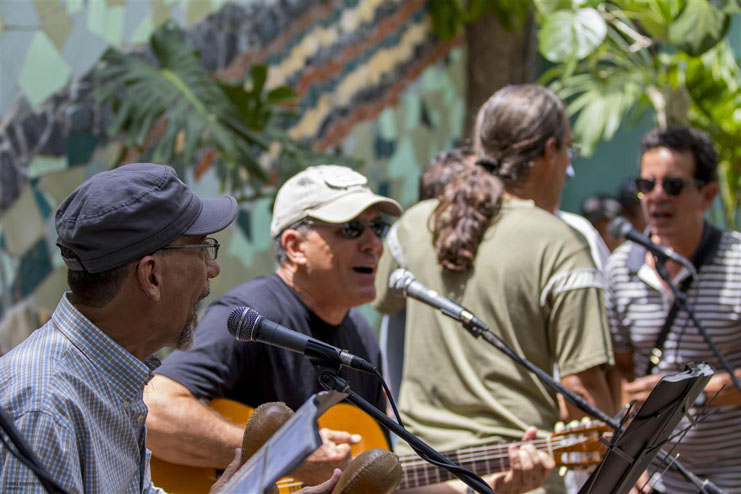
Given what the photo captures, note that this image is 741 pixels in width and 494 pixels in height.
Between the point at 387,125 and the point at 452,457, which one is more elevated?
the point at 452,457

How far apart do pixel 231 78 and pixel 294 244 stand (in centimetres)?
313

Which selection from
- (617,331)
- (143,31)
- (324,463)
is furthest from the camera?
(143,31)

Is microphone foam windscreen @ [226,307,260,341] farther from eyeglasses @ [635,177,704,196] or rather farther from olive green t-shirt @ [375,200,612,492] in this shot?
eyeglasses @ [635,177,704,196]

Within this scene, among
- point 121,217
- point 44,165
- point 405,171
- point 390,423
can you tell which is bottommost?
point 405,171

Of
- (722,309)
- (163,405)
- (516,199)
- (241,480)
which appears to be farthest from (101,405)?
(722,309)

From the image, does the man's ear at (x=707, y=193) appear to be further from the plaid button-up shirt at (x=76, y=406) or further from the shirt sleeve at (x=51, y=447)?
the shirt sleeve at (x=51, y=447)

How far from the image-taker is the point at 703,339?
3.68 meters

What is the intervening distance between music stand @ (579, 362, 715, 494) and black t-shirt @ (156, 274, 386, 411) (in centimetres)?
108

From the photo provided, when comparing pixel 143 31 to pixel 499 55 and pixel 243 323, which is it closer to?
pixel 499 55

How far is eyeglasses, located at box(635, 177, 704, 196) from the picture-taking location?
12.9ft

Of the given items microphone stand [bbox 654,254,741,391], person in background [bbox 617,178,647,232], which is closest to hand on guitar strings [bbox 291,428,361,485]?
microphone stand [bbox 654,254,741,391]

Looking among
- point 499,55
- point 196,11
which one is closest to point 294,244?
point 196,11

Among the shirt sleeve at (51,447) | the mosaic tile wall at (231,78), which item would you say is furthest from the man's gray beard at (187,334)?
the mosaic tile wall at (231,78)

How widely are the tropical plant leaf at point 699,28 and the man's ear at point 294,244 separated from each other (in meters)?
2.56
